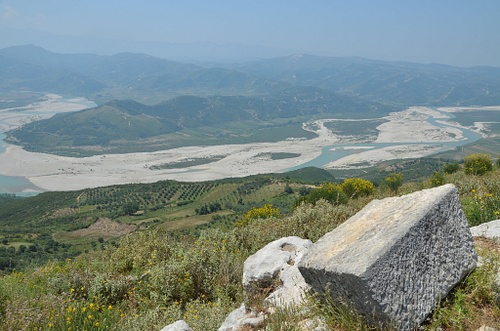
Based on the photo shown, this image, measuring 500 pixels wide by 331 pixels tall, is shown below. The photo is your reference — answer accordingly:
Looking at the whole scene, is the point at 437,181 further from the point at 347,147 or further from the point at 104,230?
the point at 347,147

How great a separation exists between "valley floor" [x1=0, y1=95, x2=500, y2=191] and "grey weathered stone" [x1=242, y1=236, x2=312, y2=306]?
101 m

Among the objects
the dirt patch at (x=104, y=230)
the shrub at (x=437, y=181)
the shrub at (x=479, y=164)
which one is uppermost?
the shrub at (x=437, y=181)

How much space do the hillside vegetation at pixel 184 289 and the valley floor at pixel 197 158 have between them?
98.7 m

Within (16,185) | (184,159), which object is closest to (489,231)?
(16,185)

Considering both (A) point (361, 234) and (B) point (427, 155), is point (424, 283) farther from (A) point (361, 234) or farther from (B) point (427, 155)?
(B) point (427, 155)

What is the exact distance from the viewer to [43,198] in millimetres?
84188

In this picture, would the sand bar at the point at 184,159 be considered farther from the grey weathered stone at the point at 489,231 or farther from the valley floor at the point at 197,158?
the grey weathered stone at the point at 489,231

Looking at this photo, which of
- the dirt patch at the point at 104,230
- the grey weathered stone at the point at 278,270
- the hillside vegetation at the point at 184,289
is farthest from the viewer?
the dirt patch at the point at 104,230

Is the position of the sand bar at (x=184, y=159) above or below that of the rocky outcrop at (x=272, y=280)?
below

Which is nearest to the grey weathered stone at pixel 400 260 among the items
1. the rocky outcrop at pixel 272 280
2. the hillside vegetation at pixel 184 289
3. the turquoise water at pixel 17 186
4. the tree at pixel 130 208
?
the hillside vegetation at pixel 184 289

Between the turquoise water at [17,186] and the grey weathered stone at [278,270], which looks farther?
the turquoise water at [17,186]

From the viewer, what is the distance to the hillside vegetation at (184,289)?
4324 mm

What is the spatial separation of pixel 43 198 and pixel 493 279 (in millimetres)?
93374

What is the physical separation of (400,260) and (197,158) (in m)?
135
